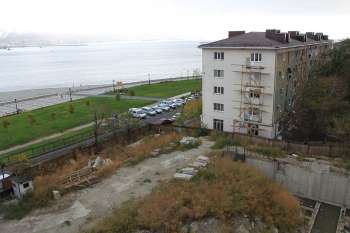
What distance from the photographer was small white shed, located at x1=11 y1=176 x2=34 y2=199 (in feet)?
77.6

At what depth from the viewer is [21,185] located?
23625 millimetres

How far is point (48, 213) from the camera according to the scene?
21766 mm

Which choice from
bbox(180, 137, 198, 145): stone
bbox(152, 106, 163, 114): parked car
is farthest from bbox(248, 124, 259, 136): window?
bbox(152, 106, 163, 114): parked car

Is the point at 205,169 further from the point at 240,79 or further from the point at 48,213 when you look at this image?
the point at 240,79

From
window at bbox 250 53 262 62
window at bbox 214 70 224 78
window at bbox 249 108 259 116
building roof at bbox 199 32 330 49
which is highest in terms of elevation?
building roof at bbox 199 32 330 49

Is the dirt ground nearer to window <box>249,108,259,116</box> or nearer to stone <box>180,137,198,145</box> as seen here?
stone <box>180,137,198,145</box>

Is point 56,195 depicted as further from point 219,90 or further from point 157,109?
point 157,109

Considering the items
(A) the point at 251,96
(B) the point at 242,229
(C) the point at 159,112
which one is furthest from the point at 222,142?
(C) the point at 159,112

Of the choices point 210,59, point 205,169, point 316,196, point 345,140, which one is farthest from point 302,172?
point 210,59

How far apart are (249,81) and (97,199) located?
19.9 metres

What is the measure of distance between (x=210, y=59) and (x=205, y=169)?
15396 mm

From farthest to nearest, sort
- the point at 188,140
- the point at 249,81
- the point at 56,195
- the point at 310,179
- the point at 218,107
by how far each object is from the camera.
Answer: the point at 218,107 < the point at 249,81 < the point at 188,140 < the point at 310,179 < the point at 56,195

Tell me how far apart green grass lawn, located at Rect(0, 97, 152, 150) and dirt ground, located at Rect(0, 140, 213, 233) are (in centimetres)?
1862

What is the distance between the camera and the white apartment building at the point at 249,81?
34.5 meters
